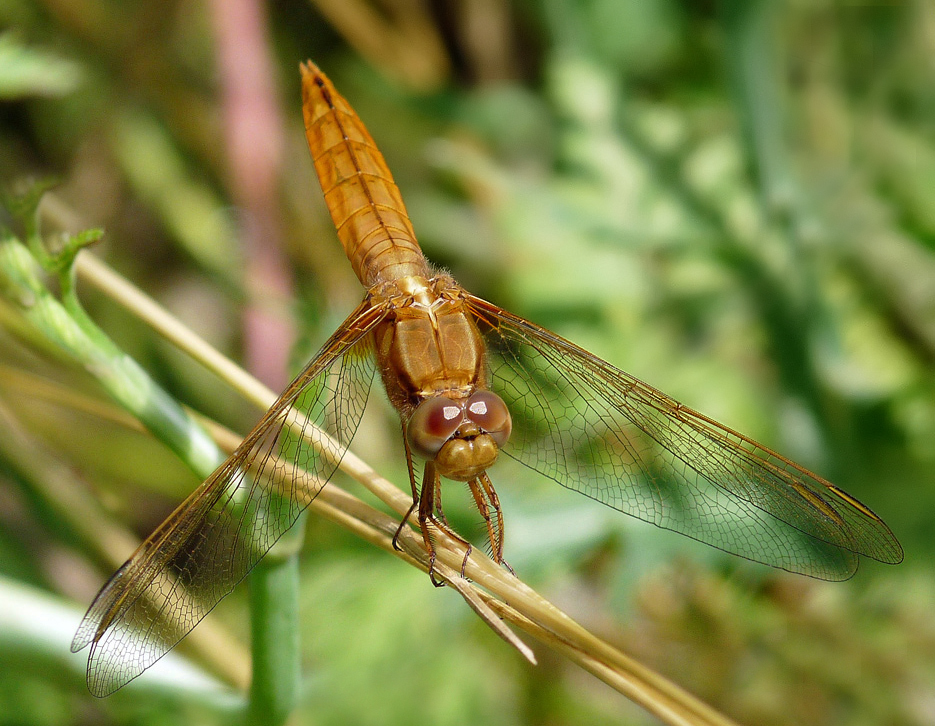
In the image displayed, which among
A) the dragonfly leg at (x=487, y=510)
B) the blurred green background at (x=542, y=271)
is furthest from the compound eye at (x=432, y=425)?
the blurred green background at (x=542, y=271)

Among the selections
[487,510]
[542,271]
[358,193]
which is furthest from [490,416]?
[542,271]

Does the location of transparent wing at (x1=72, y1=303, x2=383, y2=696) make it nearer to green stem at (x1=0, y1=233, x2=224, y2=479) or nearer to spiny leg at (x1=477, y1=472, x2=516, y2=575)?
green stem at (x1=0, y1=233, x2=224, y2=479)

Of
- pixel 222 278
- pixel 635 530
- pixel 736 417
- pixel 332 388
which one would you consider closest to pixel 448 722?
pixel 635 530

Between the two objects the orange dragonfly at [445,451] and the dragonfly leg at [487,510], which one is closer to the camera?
the orange dragonfly at [445,451]

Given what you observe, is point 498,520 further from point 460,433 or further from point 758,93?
point 758,93

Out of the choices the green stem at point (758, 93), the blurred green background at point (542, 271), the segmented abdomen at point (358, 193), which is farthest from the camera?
the green stem at point (758, 93)

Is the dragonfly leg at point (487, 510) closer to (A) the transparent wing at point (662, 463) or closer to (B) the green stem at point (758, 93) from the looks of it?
(A) the transparent wing at point (662, 463)

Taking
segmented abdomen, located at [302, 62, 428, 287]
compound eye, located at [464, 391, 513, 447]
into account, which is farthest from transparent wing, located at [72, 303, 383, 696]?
segmented abdomen, located at [302, 62, 428, 287]
